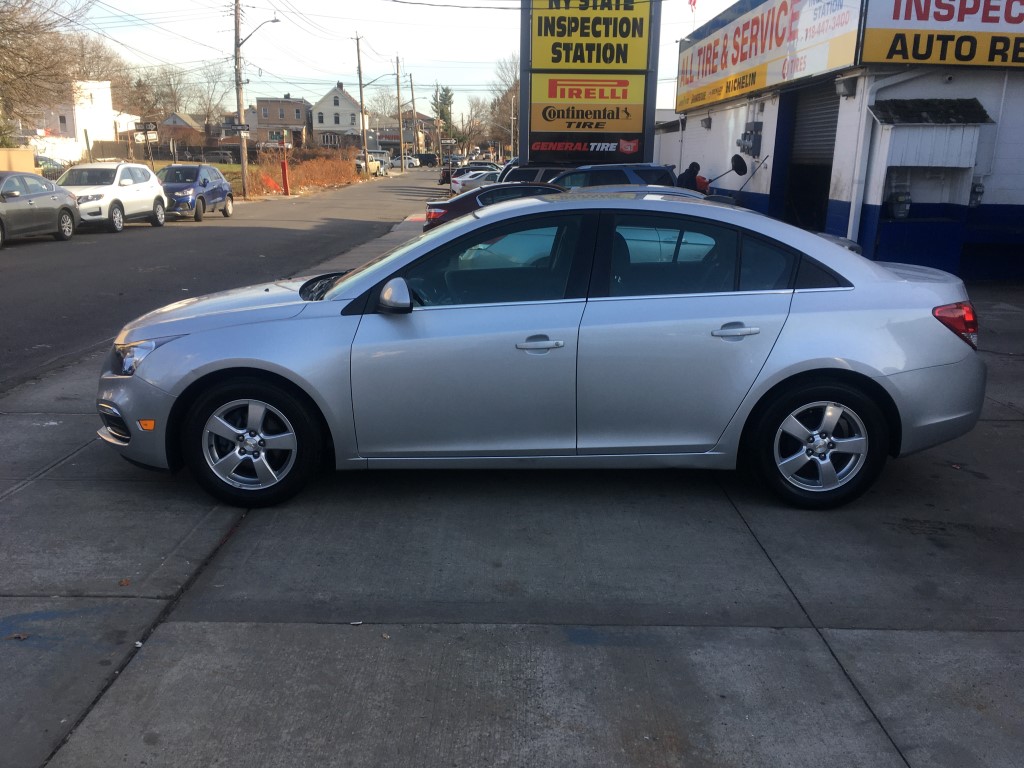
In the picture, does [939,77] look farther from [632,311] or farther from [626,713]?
[626,713]

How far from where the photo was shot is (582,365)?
183 inches

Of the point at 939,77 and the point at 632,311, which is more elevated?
the point at 939,77

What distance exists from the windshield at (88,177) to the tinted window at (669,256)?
67.1 feet

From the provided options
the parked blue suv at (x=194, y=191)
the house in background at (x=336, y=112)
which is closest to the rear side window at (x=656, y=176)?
the parked blue suv at (x=194, y=191)

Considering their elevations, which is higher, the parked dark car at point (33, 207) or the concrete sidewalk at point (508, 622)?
the parked dark car at point (33, 207)

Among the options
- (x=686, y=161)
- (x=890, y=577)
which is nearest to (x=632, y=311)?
(x=890, y=577)

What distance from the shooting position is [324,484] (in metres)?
5.22

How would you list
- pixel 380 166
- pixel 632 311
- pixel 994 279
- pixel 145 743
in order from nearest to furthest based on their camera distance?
1. pixel 145 743
2. pixel 632 311
3. pixel 994 279
4. pixel 380 166

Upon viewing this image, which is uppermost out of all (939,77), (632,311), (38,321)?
(939,77)

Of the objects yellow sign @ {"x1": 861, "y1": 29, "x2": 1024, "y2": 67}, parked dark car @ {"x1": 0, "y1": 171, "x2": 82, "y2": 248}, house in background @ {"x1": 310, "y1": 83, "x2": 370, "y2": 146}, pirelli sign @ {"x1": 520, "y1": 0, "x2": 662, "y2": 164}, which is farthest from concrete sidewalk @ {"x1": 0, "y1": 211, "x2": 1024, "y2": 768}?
house in background @ {"x1": 310, "y1": 83, "x2": 370, "y2": 146}

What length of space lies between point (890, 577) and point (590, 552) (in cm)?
139

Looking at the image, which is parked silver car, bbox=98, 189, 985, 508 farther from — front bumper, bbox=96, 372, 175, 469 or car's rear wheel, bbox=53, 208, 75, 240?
car's rear wheel, bbox=53, 208, 75, 240

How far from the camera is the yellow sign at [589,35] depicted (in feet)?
61.7

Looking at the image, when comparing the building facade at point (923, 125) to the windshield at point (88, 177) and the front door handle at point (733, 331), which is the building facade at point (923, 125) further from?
the windshield at point (88, 177)
